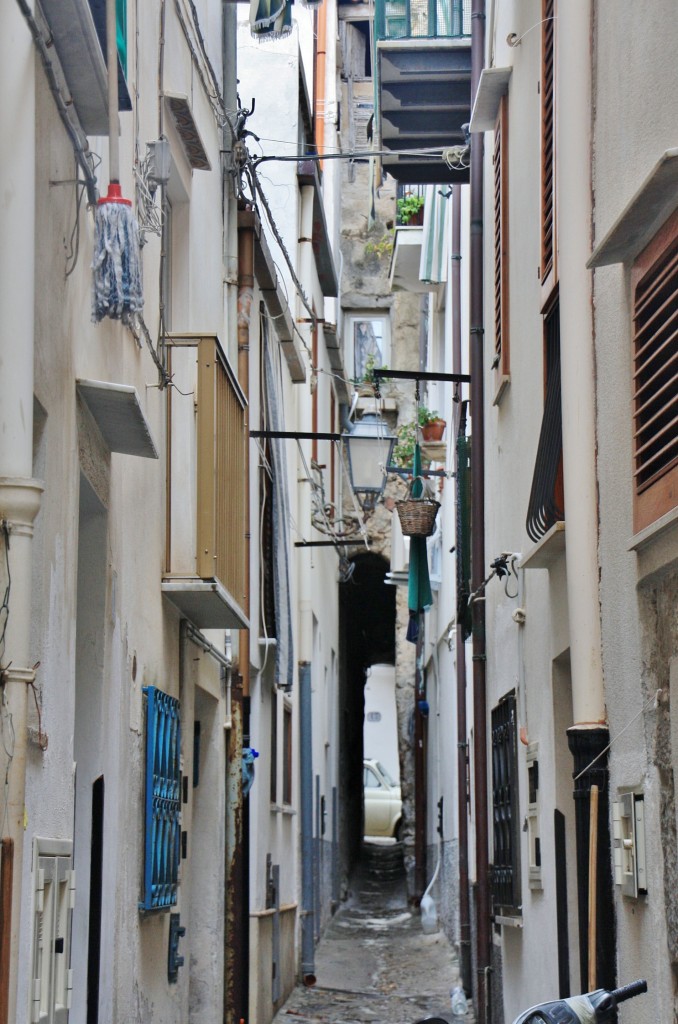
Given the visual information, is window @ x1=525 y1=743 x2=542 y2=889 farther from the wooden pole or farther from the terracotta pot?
the terracotta pot

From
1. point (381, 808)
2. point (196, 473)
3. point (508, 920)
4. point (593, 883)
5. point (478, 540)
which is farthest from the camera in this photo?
point (381, 808)

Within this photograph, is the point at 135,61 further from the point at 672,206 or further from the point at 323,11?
the point at 323,11

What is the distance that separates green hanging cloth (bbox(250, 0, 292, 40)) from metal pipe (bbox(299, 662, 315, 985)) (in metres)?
8.35

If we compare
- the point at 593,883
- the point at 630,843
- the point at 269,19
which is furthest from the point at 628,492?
the point at 269,19

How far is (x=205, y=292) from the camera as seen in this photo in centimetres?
966

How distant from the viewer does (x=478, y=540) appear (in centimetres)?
1070

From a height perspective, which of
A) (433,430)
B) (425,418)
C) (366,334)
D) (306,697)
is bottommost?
(306,697)

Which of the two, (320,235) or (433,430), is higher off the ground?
(320,235)

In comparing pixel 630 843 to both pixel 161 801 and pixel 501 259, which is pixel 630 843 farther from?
pixel 501 259

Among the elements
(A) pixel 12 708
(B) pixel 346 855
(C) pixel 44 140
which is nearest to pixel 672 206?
(C) pixel 44 140

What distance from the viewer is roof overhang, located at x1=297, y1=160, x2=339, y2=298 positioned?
53.8 ft

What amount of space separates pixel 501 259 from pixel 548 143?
6.74ft

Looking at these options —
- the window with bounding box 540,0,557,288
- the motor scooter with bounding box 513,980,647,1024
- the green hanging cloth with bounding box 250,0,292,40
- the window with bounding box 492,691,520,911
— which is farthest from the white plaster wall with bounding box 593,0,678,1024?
the green hanging cloth with bounding box 250,0,292,40

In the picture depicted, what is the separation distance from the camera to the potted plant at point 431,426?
54.4 feet
